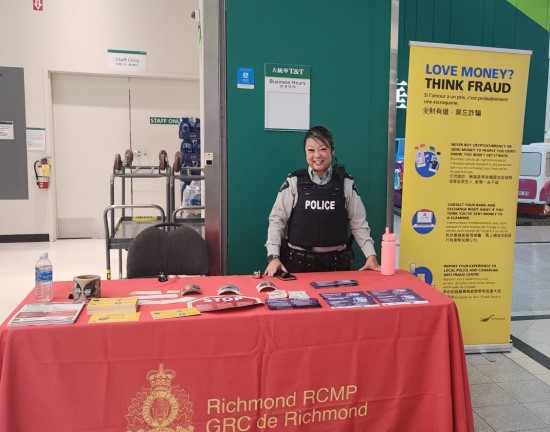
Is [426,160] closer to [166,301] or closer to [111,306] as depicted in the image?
[166,301]

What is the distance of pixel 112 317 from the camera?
1.74 m

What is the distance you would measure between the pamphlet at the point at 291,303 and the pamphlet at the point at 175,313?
0.29m

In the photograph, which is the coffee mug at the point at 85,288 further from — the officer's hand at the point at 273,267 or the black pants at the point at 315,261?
the black pants at the point at 315,261

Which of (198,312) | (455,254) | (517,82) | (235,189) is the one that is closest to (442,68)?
(517,82)

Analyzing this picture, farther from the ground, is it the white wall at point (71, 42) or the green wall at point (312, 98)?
the white wall at point (71, 42)

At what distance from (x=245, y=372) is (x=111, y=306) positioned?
556 millimetres

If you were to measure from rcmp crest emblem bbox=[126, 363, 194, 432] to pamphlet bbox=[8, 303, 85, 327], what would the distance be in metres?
0.35

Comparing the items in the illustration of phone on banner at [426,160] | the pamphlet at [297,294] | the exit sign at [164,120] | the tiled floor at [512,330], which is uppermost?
the exit sign at [164,120]

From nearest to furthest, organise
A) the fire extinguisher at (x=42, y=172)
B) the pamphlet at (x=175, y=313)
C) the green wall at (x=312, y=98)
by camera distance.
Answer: the pamphlet at (x=175, y=313) → the green wall at (x=312, y=98) → the fire extinguisher at (x=42, y=172)

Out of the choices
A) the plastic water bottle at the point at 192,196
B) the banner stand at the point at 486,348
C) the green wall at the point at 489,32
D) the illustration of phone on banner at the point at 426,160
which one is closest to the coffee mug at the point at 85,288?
the illustration of phone on banner at the point at 426,160

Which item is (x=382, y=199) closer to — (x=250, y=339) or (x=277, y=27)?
(x=277, y=27)

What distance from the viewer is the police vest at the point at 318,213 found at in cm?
255

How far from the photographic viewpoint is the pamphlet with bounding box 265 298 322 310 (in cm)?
188

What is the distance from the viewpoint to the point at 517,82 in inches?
119
